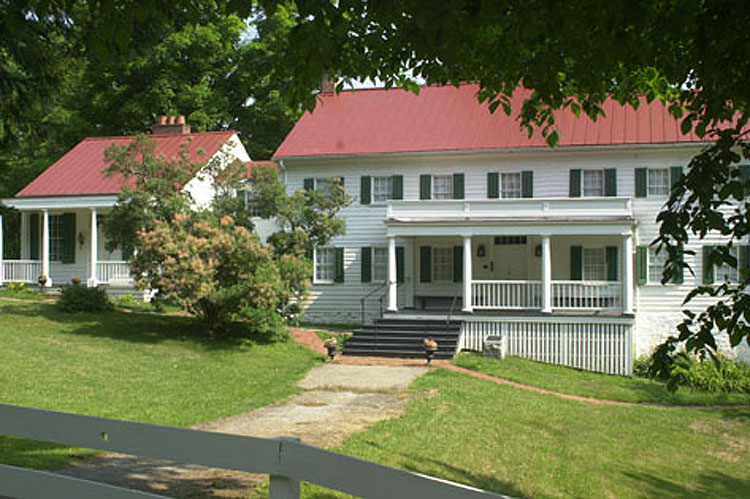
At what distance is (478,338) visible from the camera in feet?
73.4

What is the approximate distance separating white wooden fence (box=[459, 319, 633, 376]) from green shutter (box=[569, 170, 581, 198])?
15.1 feet

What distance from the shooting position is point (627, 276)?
22094mm

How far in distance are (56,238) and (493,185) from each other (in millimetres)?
16561

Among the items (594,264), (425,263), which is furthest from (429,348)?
(594,264)

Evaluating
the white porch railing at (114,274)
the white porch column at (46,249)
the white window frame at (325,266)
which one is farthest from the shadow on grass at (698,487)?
the white porch column at (46,249)

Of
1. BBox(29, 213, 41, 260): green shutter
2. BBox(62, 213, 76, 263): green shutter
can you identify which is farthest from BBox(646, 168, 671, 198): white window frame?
BBox(29, 213, 41, 260): green shutter

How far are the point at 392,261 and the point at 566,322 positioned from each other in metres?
5.64

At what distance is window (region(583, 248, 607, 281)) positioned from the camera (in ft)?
80.1

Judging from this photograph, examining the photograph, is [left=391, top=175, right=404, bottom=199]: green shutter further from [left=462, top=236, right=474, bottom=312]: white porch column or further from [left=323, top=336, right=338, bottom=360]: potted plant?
[left=323, top=336, right=338, bottom=360]: potted plant

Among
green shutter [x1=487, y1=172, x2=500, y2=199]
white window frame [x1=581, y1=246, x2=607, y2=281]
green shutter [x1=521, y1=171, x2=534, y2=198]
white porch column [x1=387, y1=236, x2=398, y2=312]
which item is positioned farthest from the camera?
green shutter [x1=487, y1=172, x2=500, y2=199]

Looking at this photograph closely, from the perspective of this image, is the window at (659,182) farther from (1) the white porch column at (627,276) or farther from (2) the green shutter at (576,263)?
(2) the green shutter at (576,263)

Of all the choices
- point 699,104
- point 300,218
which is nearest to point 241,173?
point 300,218

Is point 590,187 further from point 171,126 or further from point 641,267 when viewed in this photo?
point 171,126

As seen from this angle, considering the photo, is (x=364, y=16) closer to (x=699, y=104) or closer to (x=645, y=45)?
(x=645, y=45)
